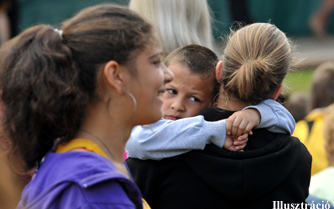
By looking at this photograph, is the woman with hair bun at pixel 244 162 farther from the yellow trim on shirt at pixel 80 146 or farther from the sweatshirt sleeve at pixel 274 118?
the yellow trim on shirt at pixel 80 146

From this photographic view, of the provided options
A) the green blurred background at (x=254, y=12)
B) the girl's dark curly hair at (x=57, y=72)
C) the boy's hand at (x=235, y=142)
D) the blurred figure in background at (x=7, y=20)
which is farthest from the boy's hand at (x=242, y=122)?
the green blurred background at (x=254, y=12)

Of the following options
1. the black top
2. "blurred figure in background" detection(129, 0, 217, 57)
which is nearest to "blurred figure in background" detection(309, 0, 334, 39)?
"blurred figure in background" detection(129, 0, 217, 57)

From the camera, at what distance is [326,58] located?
11.9 m

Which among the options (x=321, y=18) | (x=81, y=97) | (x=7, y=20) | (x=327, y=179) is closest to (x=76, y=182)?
(x=81, y=97)

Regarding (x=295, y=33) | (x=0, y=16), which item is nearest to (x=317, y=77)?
(x=0, y=16)

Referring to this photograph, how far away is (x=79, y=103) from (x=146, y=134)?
456 millimetres

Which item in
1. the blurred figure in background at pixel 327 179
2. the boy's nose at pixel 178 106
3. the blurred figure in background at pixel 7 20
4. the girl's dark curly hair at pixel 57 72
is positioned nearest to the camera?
the girl's dark curly hair at pixel 57 72

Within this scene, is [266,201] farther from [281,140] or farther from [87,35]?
[87,35]

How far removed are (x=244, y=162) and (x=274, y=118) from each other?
9.2 inches

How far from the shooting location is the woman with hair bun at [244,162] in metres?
1.91

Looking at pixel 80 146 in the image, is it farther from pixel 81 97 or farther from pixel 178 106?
pixel 178 106

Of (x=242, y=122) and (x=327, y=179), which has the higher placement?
(x=242, y=122)

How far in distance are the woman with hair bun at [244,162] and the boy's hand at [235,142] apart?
0.10 ft

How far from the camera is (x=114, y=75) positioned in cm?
162
